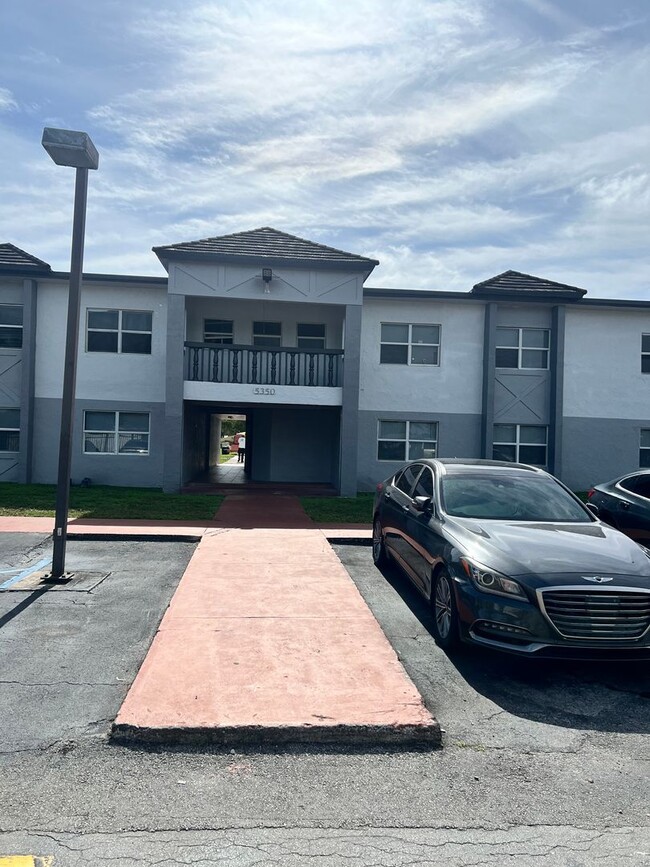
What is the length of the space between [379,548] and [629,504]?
3.44m

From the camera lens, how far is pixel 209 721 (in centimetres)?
396

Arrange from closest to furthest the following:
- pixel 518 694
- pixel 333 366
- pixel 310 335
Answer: pixel 518 694, pixel 333 366, pixel 310 335

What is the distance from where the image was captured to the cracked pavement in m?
2.96

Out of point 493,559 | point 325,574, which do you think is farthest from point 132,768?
point 325,574

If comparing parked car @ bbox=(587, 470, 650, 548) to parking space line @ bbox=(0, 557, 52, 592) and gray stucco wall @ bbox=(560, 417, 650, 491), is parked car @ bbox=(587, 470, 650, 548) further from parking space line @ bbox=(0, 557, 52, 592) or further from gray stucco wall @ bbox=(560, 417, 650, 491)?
gray stucco wall @ bbox=(560, 417, 650, 491)

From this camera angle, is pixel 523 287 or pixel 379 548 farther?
pixel 523 287

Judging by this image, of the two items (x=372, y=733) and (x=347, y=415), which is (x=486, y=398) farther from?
(x=372, y=733)

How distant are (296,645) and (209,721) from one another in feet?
5.05

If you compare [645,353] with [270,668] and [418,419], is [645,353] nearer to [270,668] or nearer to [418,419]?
[418,419]

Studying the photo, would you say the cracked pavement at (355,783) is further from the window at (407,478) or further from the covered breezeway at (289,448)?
the covered breezeway at (289,448)

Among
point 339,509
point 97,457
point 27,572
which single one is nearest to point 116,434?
point 97,457

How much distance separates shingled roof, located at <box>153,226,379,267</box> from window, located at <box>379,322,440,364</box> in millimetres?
2740

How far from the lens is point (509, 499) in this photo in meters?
6.77

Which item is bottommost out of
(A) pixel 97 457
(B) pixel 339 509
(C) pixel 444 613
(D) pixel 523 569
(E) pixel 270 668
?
(E) pixel 270 668
